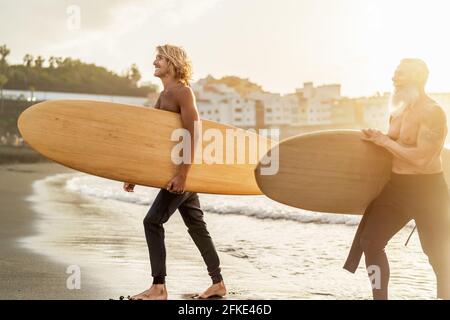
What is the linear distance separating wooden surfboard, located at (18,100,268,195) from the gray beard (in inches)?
54.5

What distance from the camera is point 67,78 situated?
83.8m

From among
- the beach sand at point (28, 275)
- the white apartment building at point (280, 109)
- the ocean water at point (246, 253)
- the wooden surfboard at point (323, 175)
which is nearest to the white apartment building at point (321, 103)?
the white apartment building at point (280, 109)

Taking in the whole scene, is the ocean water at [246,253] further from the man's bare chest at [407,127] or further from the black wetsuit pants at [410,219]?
the man's bare chest at [407,127]

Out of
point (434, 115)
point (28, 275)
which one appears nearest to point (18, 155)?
point (28, 275)

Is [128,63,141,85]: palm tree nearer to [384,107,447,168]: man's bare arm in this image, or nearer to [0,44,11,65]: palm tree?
[0,44,11,65]: palm tree

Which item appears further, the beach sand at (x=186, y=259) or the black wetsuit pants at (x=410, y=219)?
the beach sand at (x=186, y=259)

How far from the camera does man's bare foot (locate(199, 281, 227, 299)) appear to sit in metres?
4.07

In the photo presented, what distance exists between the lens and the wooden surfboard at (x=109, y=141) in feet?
13.9

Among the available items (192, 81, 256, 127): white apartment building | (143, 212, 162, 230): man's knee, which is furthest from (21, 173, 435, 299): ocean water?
(192, 81, 256, 127): white apartment building

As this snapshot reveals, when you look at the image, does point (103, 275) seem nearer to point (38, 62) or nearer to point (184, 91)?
point (184, 91)

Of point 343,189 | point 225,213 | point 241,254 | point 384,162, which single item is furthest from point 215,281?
point 225,213

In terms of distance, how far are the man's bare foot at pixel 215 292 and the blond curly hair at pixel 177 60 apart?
1242 mm

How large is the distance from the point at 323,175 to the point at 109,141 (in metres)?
1.38
